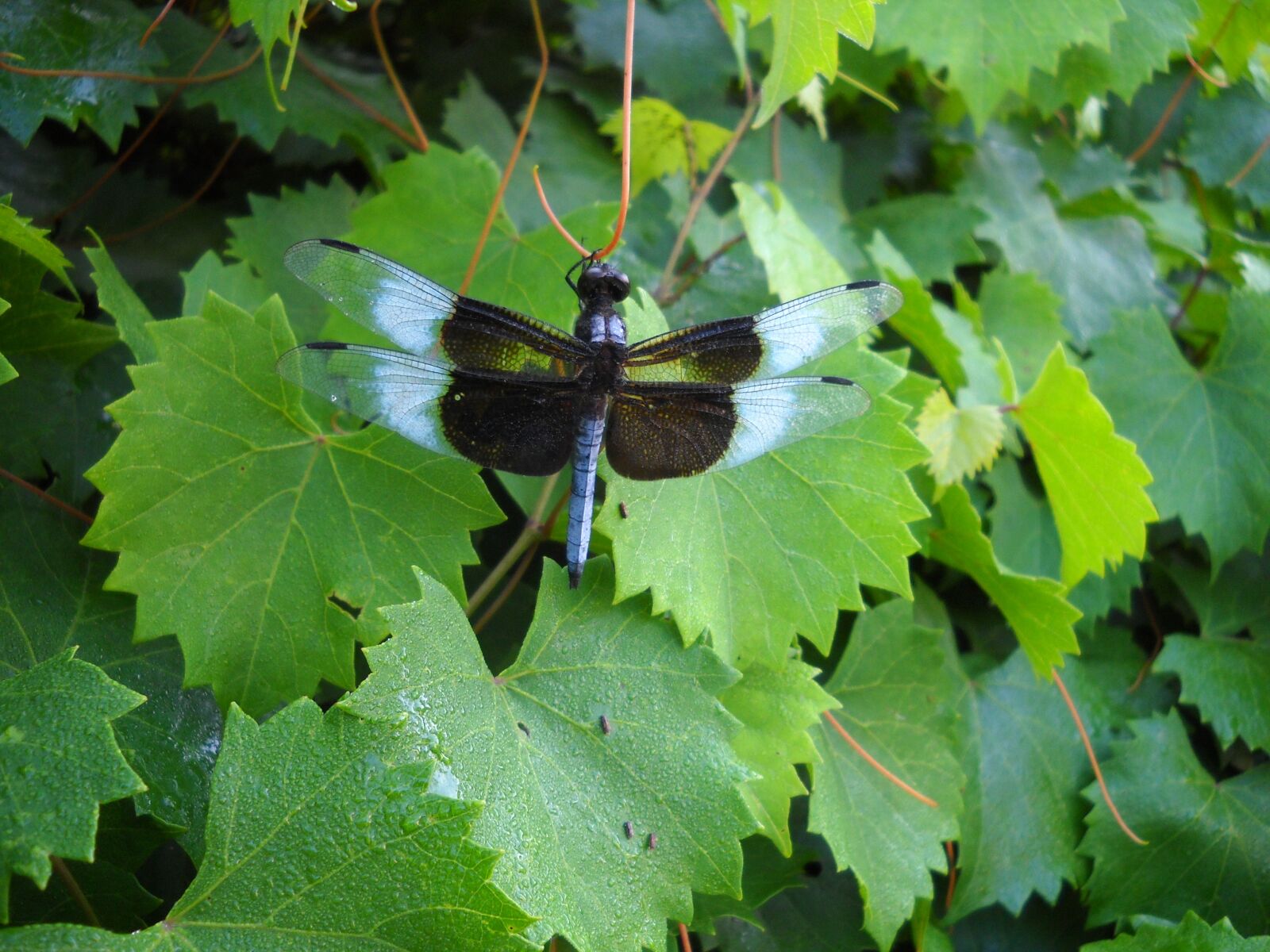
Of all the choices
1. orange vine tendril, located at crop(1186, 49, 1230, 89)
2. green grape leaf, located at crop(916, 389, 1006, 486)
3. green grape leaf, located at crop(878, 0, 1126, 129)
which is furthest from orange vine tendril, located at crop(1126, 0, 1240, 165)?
green grape leaf, located at crop(916, 389, 1006, 486)

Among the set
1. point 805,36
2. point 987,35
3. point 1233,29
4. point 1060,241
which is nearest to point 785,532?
point 805,36

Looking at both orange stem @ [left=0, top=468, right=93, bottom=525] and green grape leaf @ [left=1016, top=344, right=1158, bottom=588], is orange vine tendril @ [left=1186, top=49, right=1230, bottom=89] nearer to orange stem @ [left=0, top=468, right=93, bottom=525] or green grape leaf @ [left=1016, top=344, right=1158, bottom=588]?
green grape leaf @ [left=1016, top=344, right=1158, bottom=588]

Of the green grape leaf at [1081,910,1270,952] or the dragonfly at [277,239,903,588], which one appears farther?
the green grape leaf at [1081,910,1270,952]

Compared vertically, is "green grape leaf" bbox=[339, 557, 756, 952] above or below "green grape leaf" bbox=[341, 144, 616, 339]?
below

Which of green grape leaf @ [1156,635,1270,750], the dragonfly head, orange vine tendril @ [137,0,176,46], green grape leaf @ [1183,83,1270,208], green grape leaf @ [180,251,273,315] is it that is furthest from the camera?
green grape leaf @ [1183,83,1270,208]

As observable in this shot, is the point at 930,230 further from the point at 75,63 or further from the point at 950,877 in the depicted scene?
the point at 75,63

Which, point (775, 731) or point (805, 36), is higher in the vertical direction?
point (805, 36)

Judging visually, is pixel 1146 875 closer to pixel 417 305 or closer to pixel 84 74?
pixel 417 305

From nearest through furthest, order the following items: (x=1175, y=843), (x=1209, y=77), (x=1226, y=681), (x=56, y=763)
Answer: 1. (x=56, y=763)
2. (x=1175, y=843)
3. (x=1226, y=681)
4. (x=1209, y=77)
